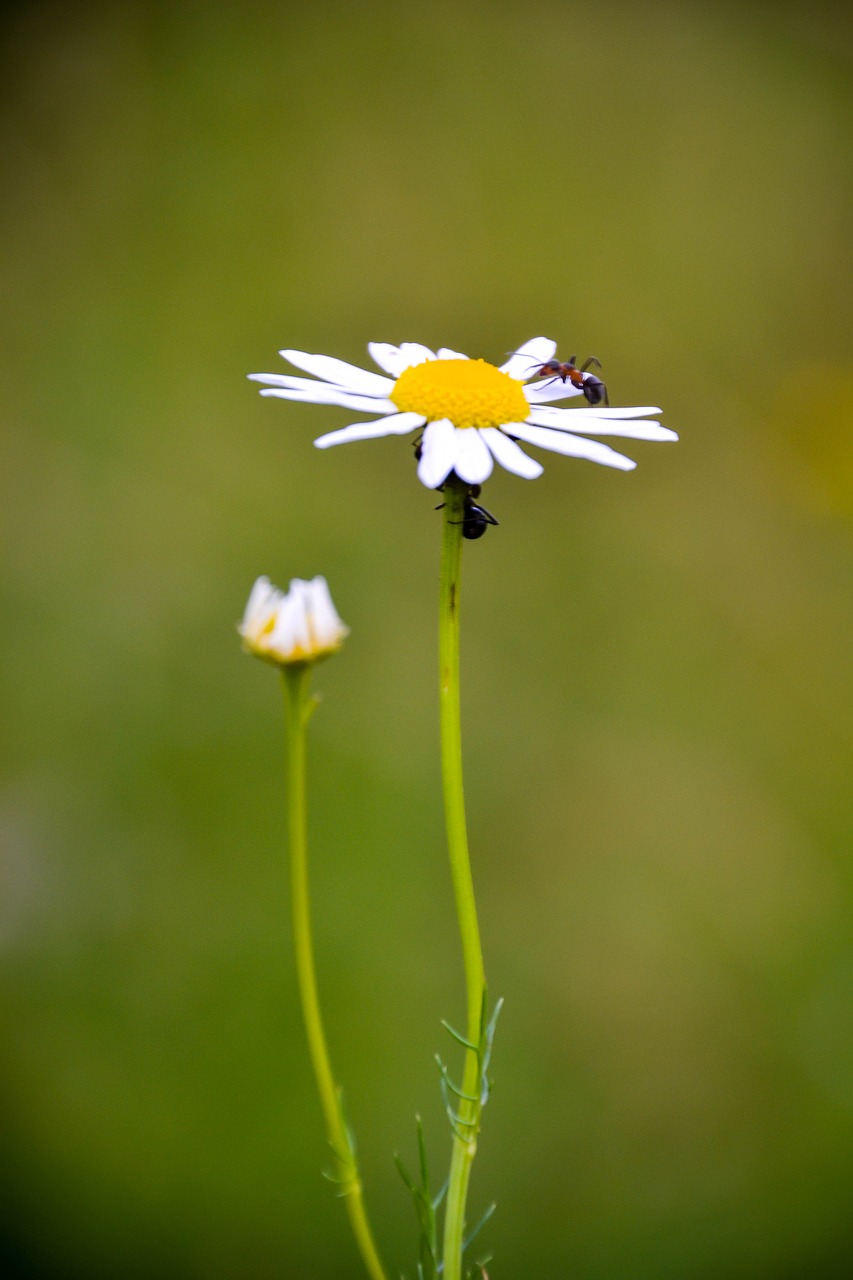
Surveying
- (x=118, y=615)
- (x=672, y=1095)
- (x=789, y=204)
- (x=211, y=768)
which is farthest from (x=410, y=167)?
(x=672, y=1095)

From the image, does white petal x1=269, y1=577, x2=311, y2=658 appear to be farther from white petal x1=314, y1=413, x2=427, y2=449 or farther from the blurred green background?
the blurred green background

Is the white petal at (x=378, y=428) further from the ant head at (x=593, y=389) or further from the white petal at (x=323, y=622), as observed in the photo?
the ant head at (x=593, y=389)

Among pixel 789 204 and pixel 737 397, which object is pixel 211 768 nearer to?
pixel 737 397

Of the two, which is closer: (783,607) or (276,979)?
(276,979)

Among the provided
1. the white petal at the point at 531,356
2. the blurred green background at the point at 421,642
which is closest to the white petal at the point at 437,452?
the white petal at the point at 531,356

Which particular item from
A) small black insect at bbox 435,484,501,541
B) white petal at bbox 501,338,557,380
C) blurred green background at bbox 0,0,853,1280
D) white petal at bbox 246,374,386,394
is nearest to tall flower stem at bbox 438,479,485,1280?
small black insect at bbox 435,484,501,541

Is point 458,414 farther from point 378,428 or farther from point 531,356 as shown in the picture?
point 531,356

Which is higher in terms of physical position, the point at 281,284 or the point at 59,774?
the point at 281,284
